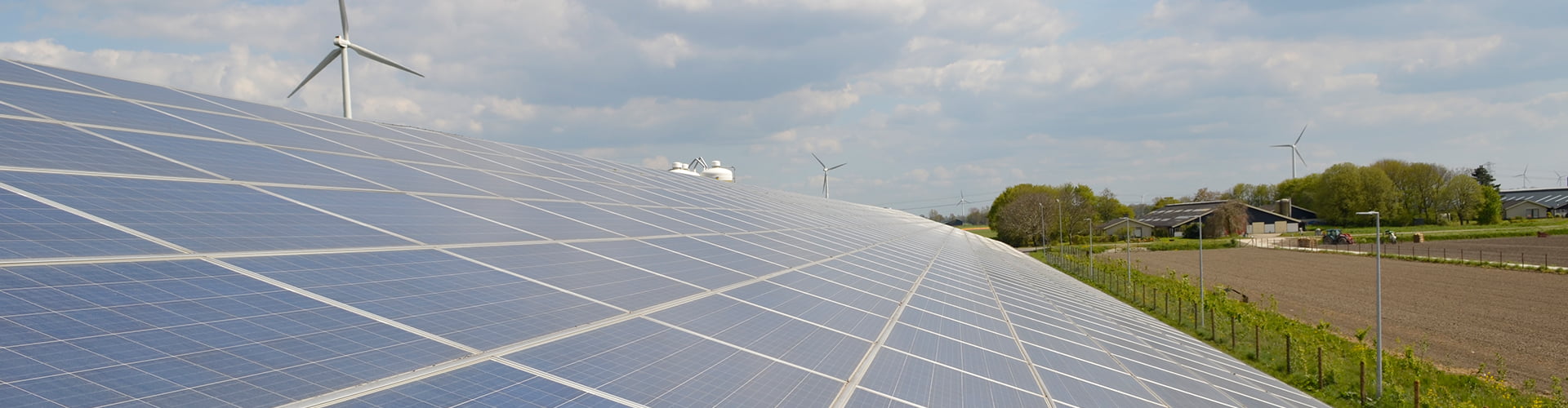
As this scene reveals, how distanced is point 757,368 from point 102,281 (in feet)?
18.2

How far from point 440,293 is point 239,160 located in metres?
6.58

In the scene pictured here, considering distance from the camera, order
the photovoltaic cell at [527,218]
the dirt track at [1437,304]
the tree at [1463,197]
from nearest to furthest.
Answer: the photovoltaic cell at [527,218], the dirt track at [1437,304], the tree at [1463,197]

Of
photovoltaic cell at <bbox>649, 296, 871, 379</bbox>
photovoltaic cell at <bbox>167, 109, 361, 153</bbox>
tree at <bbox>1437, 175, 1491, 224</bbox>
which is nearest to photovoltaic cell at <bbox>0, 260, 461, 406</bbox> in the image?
photovoltaic cell at <bbox>649, 296, 871, 379</bbox>

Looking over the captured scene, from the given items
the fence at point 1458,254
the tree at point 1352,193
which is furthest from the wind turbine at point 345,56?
the tree at point 1352,193

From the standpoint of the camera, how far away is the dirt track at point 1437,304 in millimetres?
33156

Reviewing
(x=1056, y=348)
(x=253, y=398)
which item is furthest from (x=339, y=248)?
(x=1056, y=348)

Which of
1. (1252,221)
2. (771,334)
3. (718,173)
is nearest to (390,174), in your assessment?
(771,334)

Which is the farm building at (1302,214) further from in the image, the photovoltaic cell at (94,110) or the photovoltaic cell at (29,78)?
the photovoltaic cell at (29,78)

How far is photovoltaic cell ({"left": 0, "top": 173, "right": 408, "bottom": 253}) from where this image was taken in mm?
7812

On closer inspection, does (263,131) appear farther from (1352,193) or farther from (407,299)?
(1352,193)

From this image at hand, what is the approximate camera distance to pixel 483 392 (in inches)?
226

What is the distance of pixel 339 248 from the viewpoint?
877cm

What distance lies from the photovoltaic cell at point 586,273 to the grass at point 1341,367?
76.1 feet

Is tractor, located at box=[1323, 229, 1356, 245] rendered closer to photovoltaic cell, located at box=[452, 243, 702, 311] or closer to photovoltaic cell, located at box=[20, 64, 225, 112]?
photovoltaic cell, located at box=[452, 243, 702, 311]
